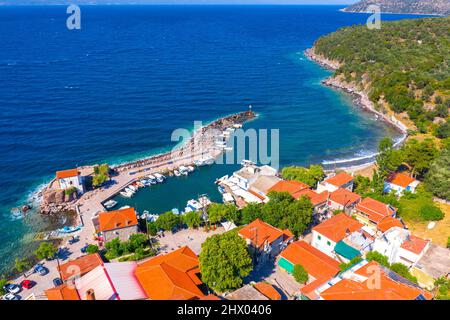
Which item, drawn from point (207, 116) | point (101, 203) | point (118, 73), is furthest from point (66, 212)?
point (118, 73)

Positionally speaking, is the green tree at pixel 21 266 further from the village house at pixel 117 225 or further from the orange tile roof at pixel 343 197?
the orange tile roof at pixel 343 197

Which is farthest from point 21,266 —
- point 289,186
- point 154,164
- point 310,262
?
point 289,186

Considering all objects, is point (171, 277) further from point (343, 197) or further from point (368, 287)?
point (343, 197)

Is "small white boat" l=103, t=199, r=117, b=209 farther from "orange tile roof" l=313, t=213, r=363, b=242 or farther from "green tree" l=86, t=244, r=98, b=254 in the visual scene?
"orange tile roof" l=313, t=213, r=363, b=242

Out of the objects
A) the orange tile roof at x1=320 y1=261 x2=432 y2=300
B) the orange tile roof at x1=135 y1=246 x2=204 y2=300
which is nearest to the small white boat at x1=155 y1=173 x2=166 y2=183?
the orange tile roof at x1=135 y1=246 x2=204 y2=300

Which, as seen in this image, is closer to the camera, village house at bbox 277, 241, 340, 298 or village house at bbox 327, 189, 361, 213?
village house at bbox 277, 241, 340, 298

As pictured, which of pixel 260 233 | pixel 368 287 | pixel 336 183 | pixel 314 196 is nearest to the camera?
pixel 368 287
